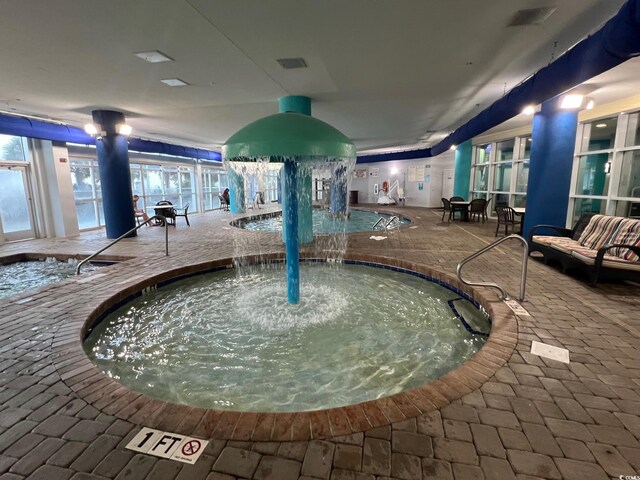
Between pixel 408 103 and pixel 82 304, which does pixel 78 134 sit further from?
pixel 408 103

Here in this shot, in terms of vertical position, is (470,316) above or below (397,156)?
below

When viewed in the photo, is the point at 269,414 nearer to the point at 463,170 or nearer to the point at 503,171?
the point at 503,171

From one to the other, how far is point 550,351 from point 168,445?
8.65 ft

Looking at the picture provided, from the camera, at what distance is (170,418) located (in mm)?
1732

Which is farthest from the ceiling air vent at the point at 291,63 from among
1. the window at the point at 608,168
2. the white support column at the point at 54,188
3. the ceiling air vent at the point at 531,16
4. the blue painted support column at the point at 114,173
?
the white support column at the point at 54,188

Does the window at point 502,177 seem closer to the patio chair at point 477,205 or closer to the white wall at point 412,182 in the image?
the patio chair at point 477,205

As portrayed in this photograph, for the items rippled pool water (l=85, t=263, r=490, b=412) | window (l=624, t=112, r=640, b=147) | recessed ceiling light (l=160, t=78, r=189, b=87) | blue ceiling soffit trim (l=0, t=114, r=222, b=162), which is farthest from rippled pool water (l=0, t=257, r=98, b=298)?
window (l=624, t=112, r=640, b=147)

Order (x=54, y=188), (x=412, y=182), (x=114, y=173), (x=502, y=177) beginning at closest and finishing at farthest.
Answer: (x=114, y=173) → (x=54, y=188) → (x=502, y=177) → (x=412, y=182)

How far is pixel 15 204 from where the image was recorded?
7828 mm

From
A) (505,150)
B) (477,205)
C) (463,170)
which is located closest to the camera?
(477,205)

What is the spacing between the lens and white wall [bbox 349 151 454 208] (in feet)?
50.4

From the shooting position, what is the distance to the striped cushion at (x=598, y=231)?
4473 millimetres

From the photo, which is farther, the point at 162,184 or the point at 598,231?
the point at 162,184

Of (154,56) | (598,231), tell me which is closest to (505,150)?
(598,231)
